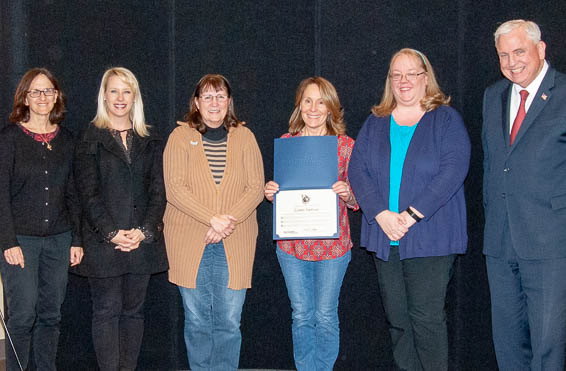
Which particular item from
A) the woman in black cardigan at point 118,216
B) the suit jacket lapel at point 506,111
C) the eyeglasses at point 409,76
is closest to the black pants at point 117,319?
the woman in black cardigan at point 118,216

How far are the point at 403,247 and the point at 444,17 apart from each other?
1.62 meters

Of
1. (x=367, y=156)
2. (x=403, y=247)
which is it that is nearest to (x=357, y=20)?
(x=367, y=156)

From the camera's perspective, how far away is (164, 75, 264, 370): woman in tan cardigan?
3.02 meters

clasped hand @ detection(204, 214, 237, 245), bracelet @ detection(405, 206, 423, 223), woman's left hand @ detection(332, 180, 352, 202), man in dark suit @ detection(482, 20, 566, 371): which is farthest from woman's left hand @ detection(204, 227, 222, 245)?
man in dark suit @ detection(482, 20, 566, 371)

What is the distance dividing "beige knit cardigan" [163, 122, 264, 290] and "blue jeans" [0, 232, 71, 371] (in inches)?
24.2

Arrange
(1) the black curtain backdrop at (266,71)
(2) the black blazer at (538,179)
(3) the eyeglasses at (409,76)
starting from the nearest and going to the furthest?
(2) the black blazer at (538,179) → (3) the eyeglasses at (409,76) → (1) the black curtain backdrop at (266,71)

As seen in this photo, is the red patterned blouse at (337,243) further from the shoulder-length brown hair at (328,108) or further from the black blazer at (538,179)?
the black blazer at (538,179)

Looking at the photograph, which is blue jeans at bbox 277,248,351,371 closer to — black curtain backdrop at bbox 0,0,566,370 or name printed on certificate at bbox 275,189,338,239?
name printed on certificate at bbox 275,189,338,239

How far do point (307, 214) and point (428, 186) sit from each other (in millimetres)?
667

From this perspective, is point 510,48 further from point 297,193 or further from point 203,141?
point 203,141

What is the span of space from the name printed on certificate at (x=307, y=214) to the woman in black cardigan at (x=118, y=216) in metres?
0.70

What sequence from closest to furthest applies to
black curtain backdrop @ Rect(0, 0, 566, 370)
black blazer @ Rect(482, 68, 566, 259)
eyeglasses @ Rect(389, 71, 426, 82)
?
1. black blazer @ Rect(482, 68, 566, 259)
2. eyeglasses @ Rect(389, 71, 426, 82)
3. black curtain backdrop @ Rect(0, 0, 566, 370)

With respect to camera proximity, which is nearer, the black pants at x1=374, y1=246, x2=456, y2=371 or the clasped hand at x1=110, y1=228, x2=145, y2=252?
the black pants at x1=374, y1=246, x2=456, y2=371

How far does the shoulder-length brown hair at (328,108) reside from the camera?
10.0ft
